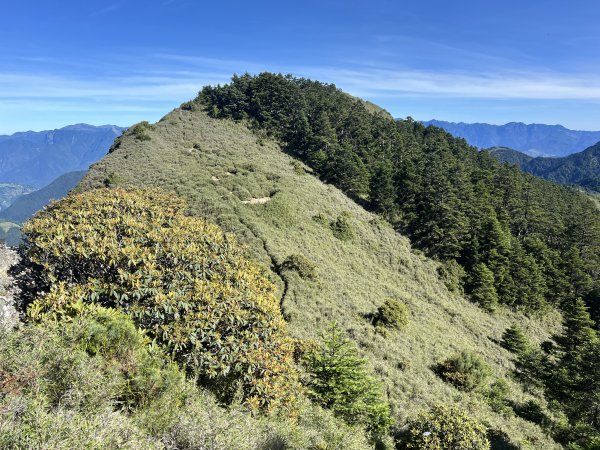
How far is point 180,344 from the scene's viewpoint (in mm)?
8703

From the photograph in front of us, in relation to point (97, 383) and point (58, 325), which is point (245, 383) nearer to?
point (97, 383)

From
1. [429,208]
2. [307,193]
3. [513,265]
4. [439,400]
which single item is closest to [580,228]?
[513,265]

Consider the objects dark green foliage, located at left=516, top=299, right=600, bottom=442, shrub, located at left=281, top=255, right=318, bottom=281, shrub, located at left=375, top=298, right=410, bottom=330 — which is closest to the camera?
dark green foliage, located at left=516, top=299, right=600, bottom=442

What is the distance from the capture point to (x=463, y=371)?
2066cm

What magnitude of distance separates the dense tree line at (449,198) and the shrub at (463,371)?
24304 mm

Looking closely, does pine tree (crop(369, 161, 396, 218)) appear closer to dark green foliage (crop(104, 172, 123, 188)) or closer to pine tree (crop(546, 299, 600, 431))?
pine tree (crop(546, 299, 600, 431))

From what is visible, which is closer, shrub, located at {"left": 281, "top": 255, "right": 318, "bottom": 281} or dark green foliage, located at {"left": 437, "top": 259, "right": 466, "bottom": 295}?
shrub, located at {"left": 281, "top": 255, "right": 318, "bottom": 281}

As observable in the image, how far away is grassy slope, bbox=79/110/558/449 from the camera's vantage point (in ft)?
63.4

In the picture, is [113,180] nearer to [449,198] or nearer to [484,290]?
[449,198]

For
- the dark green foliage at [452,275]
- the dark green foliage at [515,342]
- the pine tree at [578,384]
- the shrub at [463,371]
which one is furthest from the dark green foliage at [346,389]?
the dark green foliage at [452,275]

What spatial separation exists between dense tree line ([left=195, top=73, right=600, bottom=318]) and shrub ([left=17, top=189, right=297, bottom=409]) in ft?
131

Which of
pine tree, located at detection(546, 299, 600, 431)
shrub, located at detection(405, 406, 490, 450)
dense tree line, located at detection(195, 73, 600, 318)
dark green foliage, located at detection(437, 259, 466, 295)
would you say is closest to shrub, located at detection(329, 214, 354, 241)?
dark green foliage, located at detection(437, 259, 466, 295)

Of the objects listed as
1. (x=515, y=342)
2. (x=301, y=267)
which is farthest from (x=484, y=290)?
(x=301, y=267)

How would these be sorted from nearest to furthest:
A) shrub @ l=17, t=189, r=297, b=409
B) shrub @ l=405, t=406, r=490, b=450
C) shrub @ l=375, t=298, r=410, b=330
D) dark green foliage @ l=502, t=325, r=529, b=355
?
1. shrub @ l=17, t=189, r=297, b=409
2. shrub @ l=405, t=406, r=490, b=450
3. shrub @ l=375, t=298, r=410, b=330
4. dark green foliage @ l=502, t=325, r=529, b=355
